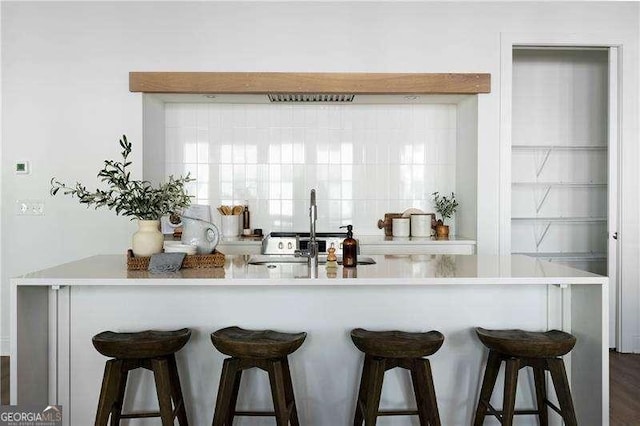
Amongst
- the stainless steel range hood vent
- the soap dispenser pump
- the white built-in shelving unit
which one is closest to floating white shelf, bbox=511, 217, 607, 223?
the white built-in shelving unit

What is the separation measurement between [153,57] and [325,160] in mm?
1596

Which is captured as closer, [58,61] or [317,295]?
[317,295]

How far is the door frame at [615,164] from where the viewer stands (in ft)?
12.8

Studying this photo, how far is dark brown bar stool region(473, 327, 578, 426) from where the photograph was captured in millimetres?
2029

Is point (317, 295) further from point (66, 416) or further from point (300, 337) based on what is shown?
point (66, 416)

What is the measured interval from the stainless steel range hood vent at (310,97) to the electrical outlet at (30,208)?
1.95 meters

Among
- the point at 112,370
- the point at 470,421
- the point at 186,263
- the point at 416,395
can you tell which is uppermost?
the point at 186,263

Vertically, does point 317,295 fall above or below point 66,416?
above

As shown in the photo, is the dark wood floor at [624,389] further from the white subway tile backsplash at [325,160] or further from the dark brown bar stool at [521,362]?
the white subway tile backsplash at [325,160]

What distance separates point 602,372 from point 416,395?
2.61ft

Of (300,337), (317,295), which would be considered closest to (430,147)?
(317,295)

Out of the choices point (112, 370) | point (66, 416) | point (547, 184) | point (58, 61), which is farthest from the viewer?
point (547, 184)

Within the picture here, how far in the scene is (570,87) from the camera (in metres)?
4.46

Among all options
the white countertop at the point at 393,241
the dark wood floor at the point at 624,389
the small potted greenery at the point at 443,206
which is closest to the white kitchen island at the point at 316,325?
the dark wood floor at the point at 624,389
